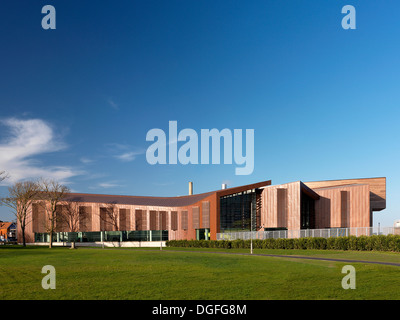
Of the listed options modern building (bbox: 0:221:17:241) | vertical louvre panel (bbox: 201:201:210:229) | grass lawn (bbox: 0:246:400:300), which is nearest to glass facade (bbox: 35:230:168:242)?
vertical louvre panel (bbox: 201:201:210:229)

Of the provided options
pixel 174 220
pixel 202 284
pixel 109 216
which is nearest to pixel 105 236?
pixel 109 216

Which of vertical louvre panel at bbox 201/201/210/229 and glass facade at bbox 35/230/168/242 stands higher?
vertical louvre panel at bbox 201/201/210/229

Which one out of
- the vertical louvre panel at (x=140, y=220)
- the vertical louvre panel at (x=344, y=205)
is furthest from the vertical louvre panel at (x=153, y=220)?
the vertical louvre panel at (x=344, y=205)

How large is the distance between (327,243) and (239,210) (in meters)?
25.1

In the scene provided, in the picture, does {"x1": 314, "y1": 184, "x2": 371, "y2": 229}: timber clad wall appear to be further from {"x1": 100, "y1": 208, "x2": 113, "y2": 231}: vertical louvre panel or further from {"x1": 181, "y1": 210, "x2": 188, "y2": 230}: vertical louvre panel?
{"x1": 100, "y1": 208, "x2": 113, "y2": 231}: vertical louvre panel

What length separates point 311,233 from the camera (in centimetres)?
5772

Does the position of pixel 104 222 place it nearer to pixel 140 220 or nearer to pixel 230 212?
pixel 140 220

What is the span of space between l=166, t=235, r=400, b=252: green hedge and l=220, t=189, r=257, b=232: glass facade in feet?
28.4

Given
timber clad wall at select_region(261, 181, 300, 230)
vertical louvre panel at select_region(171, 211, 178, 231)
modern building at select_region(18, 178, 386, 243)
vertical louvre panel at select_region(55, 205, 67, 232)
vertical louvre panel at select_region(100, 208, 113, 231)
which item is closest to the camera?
timber clad wall at select_region(261, 181, 300, 230)

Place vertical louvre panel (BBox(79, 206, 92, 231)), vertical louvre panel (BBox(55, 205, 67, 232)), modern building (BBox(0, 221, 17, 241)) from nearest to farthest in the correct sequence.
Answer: vertical louvre panel (BBox(55, 205, 67, 232))
vertical louvre panel (BBox(79, 206, 92, 231))
modern building (BBox(0, 221, 17, 241))

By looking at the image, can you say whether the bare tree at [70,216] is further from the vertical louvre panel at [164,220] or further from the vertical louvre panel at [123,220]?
the vertical louvre panel at [164,220]

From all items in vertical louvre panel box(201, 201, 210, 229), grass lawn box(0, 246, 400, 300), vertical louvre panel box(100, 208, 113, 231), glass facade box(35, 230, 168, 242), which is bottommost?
glass facade box(35, 230, 168, 242)

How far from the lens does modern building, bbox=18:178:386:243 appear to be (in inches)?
2625
